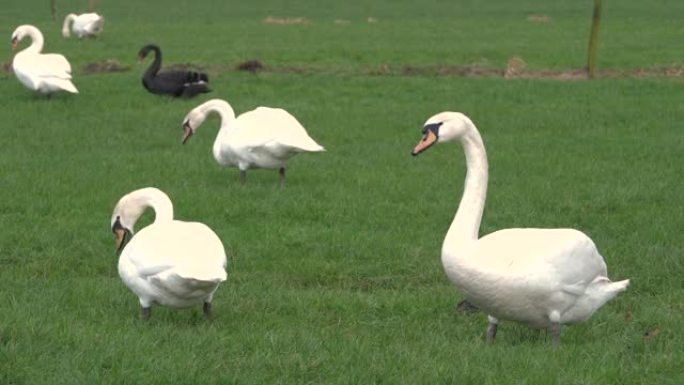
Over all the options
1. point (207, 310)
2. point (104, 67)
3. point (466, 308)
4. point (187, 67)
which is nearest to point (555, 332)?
point (466, 308)

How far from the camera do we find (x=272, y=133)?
13.8 m

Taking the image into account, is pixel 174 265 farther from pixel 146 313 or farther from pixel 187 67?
pixel 187 67

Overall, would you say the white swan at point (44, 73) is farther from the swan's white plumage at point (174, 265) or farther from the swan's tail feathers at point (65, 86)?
the swan's white plumage at point (174, 265)

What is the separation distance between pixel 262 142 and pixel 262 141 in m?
0.01

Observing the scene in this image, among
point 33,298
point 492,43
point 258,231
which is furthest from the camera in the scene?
point 492,43

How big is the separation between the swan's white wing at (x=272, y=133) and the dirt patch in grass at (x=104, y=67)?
13.5 m

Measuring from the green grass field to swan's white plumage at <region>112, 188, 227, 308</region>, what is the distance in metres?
0.23

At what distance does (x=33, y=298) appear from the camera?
861 cm

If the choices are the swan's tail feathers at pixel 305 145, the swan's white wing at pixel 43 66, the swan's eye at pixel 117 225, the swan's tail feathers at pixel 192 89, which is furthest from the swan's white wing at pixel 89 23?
the swan's eye at pixel 117 225

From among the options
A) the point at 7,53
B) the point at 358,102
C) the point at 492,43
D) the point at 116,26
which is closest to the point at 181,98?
the point at 358,102

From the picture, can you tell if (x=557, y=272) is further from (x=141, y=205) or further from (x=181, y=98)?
(x=181, y=98)

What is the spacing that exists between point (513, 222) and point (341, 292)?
3151mm

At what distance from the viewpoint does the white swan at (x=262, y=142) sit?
13.7m

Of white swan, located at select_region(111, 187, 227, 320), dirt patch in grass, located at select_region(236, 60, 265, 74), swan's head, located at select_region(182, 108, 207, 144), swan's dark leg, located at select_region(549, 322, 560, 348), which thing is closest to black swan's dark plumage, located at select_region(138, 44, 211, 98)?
dirt patch in grass, located at select_region(236, 60, 265, 74)
